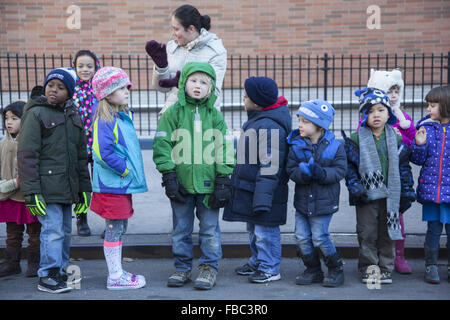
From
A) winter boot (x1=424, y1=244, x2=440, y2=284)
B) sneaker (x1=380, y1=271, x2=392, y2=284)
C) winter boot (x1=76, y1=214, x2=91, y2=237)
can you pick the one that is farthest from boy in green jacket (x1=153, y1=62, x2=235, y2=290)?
winter boot (x1=424, y1=244, x2=440, y2=284)

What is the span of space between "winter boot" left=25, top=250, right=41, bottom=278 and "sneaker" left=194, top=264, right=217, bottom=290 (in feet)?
4.58

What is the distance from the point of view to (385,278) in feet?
16.1

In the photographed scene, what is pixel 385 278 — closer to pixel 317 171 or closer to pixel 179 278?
pixel 317 171

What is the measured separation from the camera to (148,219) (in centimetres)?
660

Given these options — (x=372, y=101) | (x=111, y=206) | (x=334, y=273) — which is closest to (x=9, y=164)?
(x=111, y=206)

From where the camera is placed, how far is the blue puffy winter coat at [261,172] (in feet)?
15.7

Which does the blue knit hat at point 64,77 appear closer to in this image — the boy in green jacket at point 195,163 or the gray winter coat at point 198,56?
the boy in green jacket at point 195,163

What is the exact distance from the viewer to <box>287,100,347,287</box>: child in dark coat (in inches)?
184

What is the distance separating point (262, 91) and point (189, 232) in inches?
50.3

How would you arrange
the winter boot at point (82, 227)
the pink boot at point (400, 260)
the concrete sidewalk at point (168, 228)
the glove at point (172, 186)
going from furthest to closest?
the winter boot at point (82, 227), the concrete sidewalk at point (168, 228), the pink boot at point (400, 260), the glove at point (172, 186)

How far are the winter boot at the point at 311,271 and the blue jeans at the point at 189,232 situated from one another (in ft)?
2.26

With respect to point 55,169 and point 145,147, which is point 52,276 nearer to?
point 55,169

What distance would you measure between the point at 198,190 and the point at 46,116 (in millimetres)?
1307

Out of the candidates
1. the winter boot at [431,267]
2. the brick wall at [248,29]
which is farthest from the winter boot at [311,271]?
the brick wall at [248,29]
